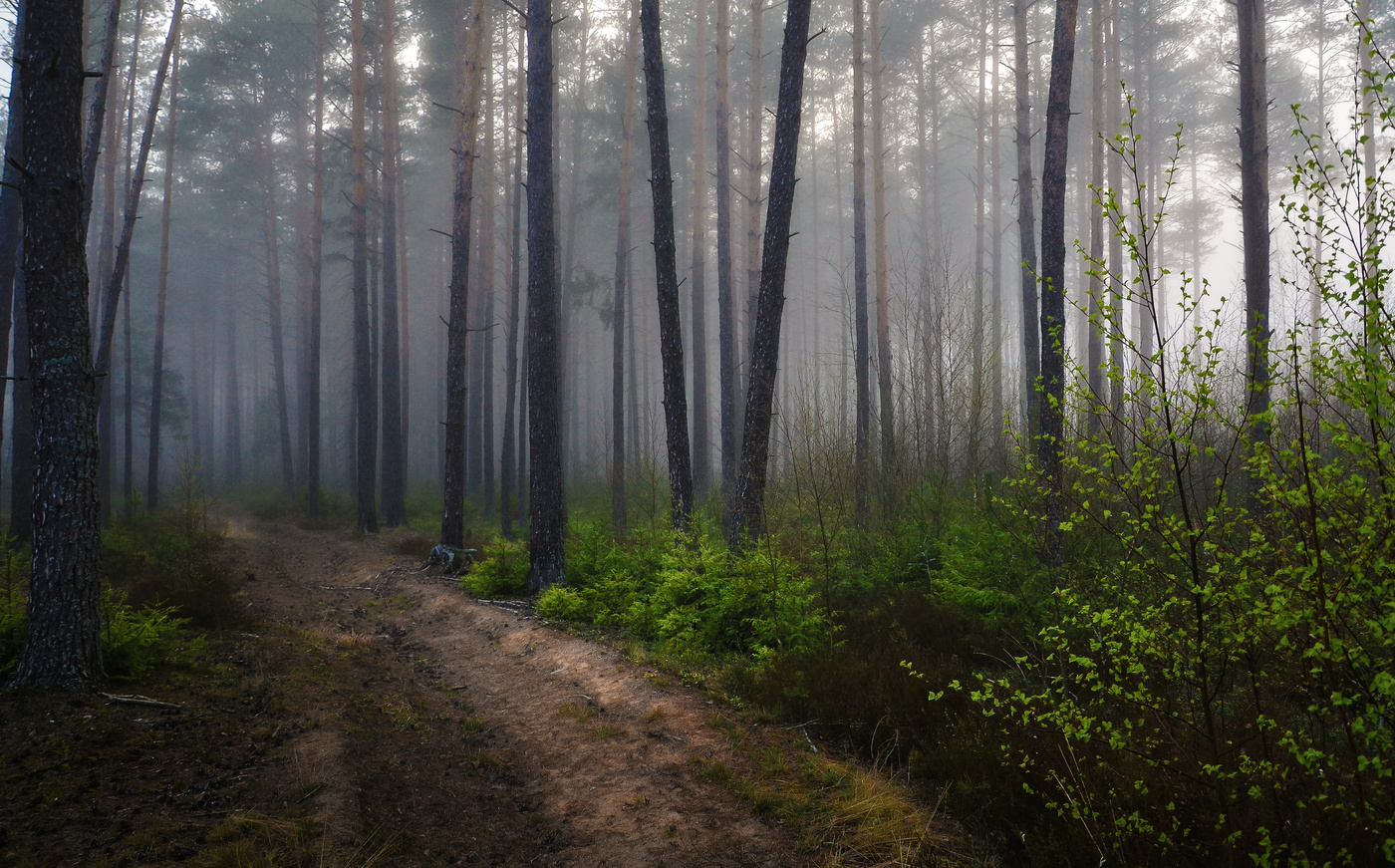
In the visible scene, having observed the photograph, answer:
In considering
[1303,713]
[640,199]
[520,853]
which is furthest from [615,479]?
[640,199]

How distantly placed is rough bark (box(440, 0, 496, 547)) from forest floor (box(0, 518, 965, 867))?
5686 mm

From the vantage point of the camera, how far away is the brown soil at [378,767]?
3.51 metres

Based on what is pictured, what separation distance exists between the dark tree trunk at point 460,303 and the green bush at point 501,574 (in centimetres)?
286

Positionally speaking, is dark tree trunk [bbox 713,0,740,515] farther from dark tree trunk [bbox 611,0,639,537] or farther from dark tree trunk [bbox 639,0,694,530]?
dark tree trunk [bbox 639,0,694,530]

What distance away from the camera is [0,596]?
6.04 m

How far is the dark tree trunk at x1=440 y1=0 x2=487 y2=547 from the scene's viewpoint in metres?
12.6

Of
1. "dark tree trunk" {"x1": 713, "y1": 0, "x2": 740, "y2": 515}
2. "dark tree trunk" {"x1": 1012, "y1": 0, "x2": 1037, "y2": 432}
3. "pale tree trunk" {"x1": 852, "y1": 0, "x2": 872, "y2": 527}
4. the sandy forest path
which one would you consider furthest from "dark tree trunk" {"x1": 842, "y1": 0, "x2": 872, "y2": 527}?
the sandy forest path

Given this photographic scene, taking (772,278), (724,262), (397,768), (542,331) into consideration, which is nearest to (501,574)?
(542,331)

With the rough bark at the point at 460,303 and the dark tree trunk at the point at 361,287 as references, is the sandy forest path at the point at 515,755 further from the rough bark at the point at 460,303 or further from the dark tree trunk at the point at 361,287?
the dark tree trunk at the point at 361,287

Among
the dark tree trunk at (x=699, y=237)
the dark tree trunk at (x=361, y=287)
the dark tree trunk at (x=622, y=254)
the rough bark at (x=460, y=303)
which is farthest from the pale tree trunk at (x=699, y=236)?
the dark tree trunk at (x=361, y=287)

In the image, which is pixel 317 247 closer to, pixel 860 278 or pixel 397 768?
pixel 860 278

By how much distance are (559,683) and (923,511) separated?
17.0 ft

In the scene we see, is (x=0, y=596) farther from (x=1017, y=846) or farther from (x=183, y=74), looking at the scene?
(x=183, y=74)

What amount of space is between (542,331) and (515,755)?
6.23 metres
